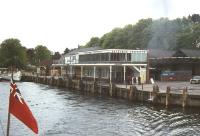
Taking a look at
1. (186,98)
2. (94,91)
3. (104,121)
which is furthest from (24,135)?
(94,91)

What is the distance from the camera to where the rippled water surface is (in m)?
34.6

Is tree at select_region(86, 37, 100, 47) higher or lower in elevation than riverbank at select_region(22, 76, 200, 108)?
higher

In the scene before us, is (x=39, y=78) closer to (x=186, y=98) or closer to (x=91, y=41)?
(x=91, y=41)

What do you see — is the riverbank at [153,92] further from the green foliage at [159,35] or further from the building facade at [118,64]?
the green foliage at [159,35]

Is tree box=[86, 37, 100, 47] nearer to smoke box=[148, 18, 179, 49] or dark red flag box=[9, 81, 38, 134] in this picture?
smoke box=[148, 18, 179, 49]

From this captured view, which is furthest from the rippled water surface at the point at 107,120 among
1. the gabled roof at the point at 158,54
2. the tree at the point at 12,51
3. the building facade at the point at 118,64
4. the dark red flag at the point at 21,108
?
the tree at the point at 12,51

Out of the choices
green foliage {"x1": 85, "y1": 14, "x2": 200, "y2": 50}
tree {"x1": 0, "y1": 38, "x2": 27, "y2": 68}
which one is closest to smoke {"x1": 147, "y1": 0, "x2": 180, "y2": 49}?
green foliage {"x1": 85, "y1": 14, "x2": 200, "y2": 50}

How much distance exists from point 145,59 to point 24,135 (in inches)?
1945

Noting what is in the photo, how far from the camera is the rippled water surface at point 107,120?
34.6 metres

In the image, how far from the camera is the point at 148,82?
75.6m

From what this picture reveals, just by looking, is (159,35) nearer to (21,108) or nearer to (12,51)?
(12,51)

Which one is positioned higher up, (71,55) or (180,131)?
(71,55)

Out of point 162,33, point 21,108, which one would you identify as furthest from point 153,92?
point 162,33

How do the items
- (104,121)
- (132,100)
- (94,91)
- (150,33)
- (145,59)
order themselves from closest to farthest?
(104,121) → (132,100) → (94,91) → (145,59) → (150,33)
